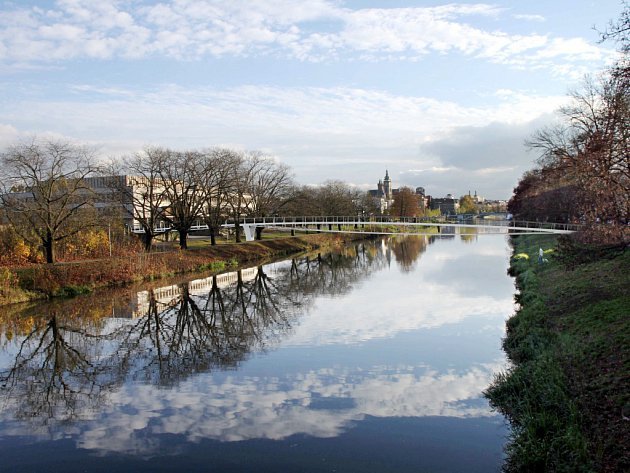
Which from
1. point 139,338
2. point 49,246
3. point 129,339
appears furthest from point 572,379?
point 49,246

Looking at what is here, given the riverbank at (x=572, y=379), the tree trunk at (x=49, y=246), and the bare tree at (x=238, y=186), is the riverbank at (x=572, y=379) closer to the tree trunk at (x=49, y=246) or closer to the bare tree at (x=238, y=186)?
the tree trunk at (x=49, y=246)

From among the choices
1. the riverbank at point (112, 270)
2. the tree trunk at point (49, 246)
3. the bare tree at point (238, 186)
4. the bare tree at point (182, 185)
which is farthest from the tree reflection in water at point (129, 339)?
the bare tree at point (238, 186)

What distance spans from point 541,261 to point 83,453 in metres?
24.5

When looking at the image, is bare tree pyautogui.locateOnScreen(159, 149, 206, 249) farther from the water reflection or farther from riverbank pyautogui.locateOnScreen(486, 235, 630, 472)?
riverbank pyautogui.locateOnScreen(486, 235, 630, 472)

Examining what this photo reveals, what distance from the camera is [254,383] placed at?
42.4 feet

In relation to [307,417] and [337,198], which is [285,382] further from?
[337,198]

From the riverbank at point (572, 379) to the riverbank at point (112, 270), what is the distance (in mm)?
20905

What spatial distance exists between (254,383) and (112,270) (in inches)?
762

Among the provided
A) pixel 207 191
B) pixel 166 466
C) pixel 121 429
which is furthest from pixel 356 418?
pixel 207 191

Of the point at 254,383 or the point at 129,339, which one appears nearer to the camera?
the point at 254,383

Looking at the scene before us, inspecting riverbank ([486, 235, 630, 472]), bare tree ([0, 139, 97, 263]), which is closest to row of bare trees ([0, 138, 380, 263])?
bare tree ([0, 139, 97, 263])

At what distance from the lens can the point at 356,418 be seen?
10.7m

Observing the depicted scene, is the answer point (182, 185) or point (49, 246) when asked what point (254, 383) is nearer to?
point (49, 246)

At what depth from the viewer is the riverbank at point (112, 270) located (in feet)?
81.0
